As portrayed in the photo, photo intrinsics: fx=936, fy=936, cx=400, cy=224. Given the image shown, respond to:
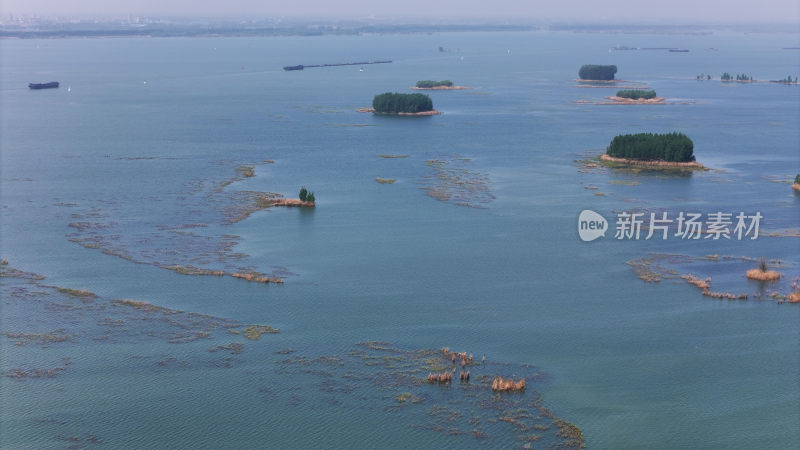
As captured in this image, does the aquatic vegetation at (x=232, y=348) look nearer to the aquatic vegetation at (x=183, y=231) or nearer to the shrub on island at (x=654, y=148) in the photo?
the aquatic vegetation at (x=183, y=231)

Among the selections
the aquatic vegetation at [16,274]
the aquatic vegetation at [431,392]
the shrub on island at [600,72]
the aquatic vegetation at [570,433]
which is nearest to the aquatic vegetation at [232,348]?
the aquatic vegetation at [431,392]

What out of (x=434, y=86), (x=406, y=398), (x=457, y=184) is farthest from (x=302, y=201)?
(x=434, y=86)

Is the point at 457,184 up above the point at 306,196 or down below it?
above

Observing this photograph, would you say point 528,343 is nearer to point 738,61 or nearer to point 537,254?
point 537,254

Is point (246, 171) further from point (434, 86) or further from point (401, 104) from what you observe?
point (434, 86)

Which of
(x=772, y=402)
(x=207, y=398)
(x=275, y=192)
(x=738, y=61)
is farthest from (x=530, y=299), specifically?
(x=738, y=61)

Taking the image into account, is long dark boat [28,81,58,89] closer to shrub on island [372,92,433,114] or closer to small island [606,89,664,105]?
shrub on island [372,92,433,114]

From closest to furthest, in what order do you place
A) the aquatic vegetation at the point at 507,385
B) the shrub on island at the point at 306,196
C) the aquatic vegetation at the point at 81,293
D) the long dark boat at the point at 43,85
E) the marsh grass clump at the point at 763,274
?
the aquatic vegetation at the point at 507,385
the aquatic vegetation at the point at 81,293
the marsh grass clump at the point at 763,274
the shrub on island at the point at 306,196
the long dark boat at the point at 43,85
